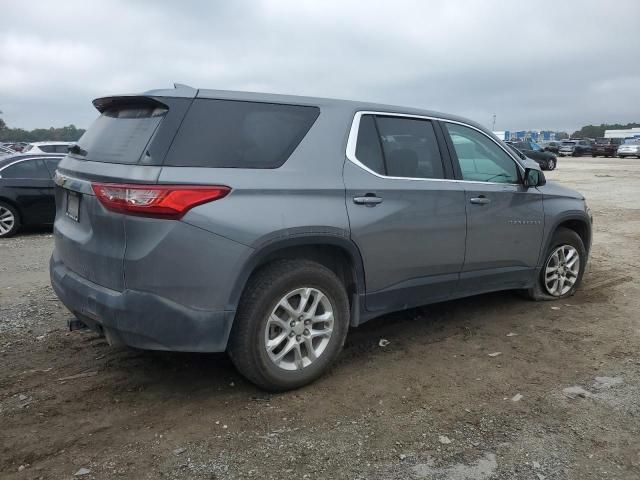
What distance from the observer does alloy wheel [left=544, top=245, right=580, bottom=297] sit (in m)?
5.28

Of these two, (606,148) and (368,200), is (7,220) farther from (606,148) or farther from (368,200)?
(606,148)

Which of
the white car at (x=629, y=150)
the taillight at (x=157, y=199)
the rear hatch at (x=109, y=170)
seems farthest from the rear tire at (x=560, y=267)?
the white car at (x=629, y=150)

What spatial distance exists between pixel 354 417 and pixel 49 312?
10.8 ft

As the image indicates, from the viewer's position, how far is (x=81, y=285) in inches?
127

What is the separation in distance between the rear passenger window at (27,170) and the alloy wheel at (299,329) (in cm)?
821

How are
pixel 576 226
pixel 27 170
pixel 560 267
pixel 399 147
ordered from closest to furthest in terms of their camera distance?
pixel 399 147 < pixel 560 267 < pixel 576 226 < pixel 27 170

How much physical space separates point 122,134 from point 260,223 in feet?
3.32

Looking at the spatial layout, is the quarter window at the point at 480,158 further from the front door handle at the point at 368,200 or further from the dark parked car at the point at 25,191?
the dark parked car at the point at 25,191

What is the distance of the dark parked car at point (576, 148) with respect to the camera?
4725 centimetres

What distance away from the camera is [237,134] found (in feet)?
10.5

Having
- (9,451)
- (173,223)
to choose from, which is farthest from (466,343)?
(9,451)

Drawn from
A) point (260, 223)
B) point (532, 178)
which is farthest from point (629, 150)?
point (260, 223)

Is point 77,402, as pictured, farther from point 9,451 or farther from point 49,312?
point 49,312

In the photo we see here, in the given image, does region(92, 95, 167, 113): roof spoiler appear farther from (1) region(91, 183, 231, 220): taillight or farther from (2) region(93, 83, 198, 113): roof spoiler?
(1) region(91, 183, 231, 220): taillight
